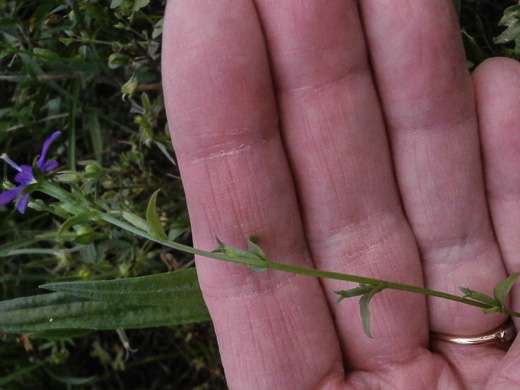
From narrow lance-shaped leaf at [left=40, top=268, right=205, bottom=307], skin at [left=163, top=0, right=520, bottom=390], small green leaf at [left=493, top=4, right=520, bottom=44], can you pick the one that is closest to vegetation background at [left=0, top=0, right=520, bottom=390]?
small green leaf at [left=493, top=4, right=520, bottom=44]

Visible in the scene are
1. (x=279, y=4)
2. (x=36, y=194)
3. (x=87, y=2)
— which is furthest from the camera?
(x=36, y=194)

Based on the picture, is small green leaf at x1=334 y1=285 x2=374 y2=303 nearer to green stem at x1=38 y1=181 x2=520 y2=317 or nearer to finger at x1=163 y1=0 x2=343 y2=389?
green stem at x1=38 y1=181 x2=520 y2=317

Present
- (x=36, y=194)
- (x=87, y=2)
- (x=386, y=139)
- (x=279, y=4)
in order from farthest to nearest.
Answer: (x=36, y=194) < (x=87, y=2) < (x=386, y=139) < (x=279, y=4)

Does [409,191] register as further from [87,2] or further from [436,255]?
[87,2]

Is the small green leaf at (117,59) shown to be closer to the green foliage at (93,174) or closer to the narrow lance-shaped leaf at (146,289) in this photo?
the green foliage at (93,174)

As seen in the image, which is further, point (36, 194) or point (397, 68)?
point (36, 194)

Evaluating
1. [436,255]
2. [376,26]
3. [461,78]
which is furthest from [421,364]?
[376,26]

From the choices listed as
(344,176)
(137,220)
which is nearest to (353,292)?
(344,176)
